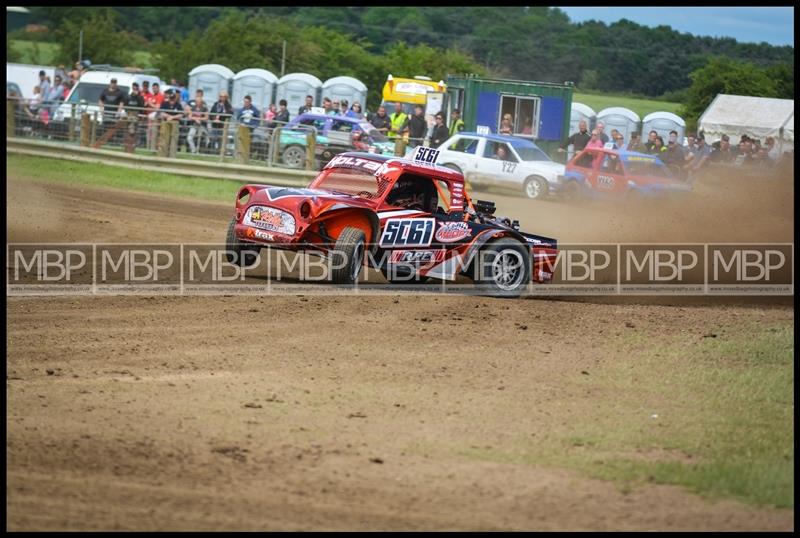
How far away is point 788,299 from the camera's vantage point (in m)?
13.0

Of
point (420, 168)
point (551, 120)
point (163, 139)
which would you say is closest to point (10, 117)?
point (163, 139)

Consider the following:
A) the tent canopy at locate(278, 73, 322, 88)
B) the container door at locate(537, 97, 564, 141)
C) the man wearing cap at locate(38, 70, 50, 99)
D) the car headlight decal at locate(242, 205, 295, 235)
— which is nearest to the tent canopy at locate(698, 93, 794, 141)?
the container door at locate(537, 97, 564, 141)

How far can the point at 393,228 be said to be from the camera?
11.5 metres

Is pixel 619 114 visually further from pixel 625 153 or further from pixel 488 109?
pixel 625 153

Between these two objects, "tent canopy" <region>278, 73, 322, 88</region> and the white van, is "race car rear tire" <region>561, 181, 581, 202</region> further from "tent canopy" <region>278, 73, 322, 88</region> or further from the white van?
the white van

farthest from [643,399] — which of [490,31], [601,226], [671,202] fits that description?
[490,31]

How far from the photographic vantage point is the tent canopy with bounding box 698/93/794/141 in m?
32.2

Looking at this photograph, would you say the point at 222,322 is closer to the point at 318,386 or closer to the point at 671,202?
the point at 318,386

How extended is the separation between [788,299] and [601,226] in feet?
20.8

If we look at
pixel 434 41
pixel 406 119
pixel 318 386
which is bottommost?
pixel 318 386

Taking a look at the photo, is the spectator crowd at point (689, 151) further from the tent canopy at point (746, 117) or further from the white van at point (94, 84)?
the white van at point (94, 84)

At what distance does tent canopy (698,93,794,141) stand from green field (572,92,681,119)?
33.0 feet

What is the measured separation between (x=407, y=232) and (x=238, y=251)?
1.89 meters

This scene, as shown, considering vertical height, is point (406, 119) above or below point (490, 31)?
below
